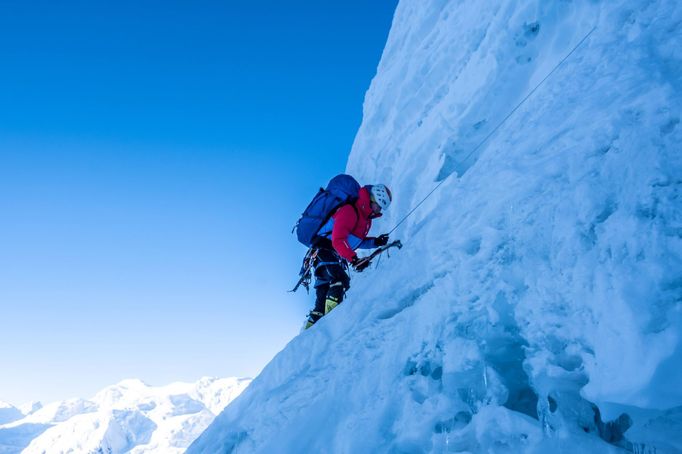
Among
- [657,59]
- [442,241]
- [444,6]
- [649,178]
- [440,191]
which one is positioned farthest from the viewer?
[444,6]

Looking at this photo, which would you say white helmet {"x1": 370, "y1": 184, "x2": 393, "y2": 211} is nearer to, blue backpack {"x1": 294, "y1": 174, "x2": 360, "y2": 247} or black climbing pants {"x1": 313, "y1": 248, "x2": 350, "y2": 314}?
blue backpack {"x1": 294, "y1": 174, "x2": 360, "y2": 247}

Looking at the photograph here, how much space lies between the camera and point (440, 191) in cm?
534

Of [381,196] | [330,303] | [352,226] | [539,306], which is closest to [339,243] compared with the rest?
[352,226]

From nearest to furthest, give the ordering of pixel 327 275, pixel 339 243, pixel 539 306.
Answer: pixel 539 306 → pixel 339 243 → pixel 327 275

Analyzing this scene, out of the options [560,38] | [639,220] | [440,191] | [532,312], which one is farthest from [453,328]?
[560,38]

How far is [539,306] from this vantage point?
7.60 ft

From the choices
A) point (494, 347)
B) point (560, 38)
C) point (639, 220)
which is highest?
point (560, 38)

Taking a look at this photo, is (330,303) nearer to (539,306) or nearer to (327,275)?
(327,275)

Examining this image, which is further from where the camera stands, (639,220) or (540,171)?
(540,171)

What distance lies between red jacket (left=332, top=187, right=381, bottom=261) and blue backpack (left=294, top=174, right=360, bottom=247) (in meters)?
0.12

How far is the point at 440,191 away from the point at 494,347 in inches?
123

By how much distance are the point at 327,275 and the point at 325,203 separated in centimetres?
91

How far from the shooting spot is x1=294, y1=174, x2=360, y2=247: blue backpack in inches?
227

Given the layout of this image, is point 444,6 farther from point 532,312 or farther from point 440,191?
point 532,312
